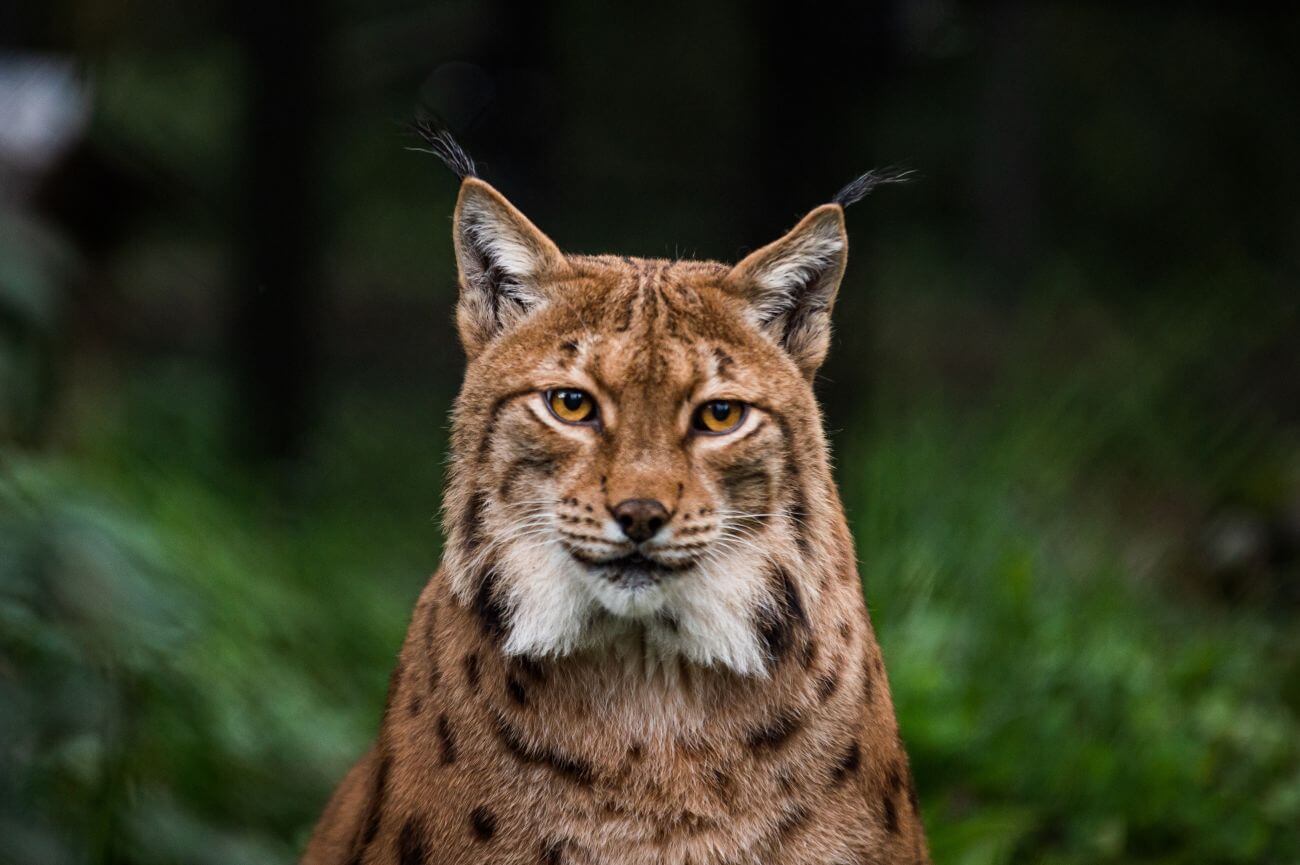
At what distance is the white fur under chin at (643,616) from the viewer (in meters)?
3.00

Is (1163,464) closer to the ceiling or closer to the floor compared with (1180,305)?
closer to the floor

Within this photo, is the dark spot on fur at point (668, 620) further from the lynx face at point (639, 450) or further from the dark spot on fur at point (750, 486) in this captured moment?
the dark spot on fur at point (750, 486)

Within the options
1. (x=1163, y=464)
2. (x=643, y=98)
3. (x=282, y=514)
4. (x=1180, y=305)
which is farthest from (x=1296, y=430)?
(x=643, y=98)

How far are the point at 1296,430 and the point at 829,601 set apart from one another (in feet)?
21.9

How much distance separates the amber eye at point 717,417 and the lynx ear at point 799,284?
0.25 m

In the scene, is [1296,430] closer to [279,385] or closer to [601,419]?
[279,385]

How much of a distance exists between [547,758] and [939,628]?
2.89 meters

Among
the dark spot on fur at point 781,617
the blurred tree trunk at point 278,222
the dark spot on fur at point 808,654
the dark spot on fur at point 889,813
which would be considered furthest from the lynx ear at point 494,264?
the blurred tree trunk at point 278,222

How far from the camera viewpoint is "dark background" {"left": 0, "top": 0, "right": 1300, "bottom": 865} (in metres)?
3.91

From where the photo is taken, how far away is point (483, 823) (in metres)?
3.00

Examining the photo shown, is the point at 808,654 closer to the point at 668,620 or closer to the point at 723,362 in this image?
the point at 668,620

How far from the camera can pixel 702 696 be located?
121 inches

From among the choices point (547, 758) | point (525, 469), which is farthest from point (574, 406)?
point (547, 758)

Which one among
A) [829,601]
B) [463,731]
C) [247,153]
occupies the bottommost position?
[463,731]
